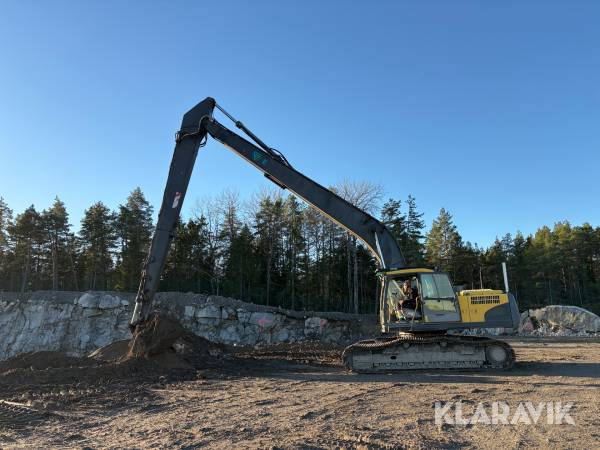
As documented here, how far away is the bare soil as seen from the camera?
519cm

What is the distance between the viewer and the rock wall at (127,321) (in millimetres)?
26406

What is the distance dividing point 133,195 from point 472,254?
42.3m

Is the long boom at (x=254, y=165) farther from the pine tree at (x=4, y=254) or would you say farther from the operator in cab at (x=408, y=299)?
the pine tree at (x=4, y=254)

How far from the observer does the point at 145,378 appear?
31.7 ft

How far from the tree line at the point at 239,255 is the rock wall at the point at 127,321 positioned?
13275mm

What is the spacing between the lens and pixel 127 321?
90.6 ft

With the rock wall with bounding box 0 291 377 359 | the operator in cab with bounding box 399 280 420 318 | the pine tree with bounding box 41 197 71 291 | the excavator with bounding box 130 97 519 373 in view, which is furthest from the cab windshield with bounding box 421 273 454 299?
the pine tree with bounding box 41 197 71 291

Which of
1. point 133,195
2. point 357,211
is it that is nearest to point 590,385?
point 357,211

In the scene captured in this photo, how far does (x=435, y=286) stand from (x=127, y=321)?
2282 centimetres

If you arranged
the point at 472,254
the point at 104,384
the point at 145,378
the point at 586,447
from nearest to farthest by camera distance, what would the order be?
the point at 586,447 < the point at 104,384 < the point at 145,378 < the point at 472,254

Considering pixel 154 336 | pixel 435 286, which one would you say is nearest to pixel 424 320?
pixel 435 286

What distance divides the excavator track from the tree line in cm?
2813

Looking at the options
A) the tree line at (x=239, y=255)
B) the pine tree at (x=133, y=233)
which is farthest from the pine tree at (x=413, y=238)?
the pine tree at (x=133, y=233)

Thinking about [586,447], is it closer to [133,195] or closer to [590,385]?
[590,385]
